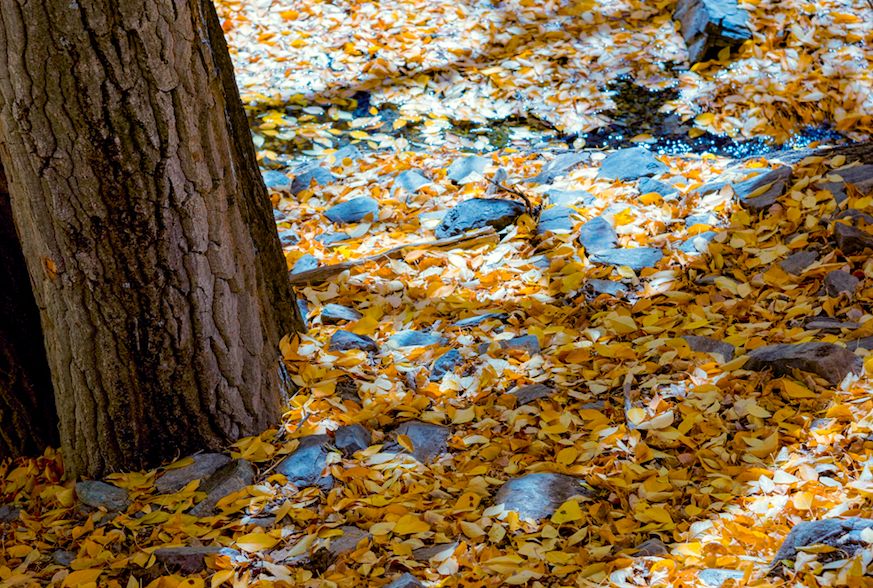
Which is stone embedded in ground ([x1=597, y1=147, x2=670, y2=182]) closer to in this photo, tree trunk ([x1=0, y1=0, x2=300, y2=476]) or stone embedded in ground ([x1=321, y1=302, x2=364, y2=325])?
stone embedded in ground ([x1=321, y1=302, x2=364, y2=325])

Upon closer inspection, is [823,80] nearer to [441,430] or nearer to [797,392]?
[797,392]

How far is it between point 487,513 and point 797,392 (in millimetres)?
1089

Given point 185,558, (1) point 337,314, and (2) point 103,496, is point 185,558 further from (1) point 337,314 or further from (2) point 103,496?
(1) point 337,314

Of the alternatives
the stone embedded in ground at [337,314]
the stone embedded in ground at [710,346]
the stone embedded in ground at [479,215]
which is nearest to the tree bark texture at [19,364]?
the stone embedded in ground at [337,314]

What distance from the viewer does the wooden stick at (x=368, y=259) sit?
404 centimetres

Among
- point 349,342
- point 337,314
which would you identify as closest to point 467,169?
point 337,314

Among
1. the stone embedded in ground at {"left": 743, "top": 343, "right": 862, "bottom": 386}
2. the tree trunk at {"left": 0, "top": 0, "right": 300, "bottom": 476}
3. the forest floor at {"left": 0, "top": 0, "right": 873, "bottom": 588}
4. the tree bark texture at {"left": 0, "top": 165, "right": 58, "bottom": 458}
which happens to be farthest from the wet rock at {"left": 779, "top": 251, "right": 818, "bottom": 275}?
the tree bark texture at {"left": 0, "top": 165, "right": 58, "bottom": 458}

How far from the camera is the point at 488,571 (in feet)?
7.75

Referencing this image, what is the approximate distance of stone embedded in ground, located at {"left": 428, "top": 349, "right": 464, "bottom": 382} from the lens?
3293 mm

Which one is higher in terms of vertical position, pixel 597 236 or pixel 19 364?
pixel 19 364

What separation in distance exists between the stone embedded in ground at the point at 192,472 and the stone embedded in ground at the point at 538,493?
2.99 ft

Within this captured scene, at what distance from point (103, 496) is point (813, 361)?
2299mm

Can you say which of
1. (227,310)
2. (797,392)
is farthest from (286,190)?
(797,392)

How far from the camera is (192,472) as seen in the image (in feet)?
9.12
